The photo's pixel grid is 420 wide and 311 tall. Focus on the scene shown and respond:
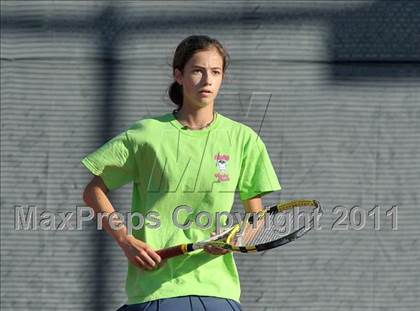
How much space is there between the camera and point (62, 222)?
184 inches

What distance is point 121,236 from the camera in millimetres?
3297

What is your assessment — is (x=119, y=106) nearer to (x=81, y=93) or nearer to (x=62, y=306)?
(x=81, y=93)

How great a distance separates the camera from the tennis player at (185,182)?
10.6 feet

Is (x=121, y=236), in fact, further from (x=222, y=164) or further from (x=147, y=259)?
(x=222, y=164)

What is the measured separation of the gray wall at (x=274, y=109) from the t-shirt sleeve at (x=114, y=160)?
4.04 ft

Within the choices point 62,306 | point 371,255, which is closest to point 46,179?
point 62,306

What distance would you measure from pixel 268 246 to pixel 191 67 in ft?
2.05

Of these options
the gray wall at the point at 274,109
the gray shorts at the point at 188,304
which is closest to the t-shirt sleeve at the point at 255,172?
the gray shorts at the point at 188,304

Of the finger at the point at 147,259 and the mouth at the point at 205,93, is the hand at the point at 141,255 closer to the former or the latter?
the finger at the point at 147,259

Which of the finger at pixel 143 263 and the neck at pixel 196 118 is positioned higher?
the neck at pixel 196 118

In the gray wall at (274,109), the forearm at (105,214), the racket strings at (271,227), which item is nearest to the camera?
the forearm at (105,214)

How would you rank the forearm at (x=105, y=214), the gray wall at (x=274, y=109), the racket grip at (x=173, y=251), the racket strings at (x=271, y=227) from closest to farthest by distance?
the racket grip at (x=173, y=251) → the forearm at (x=105, y=214) → the racket strings at (x=271, y=227) → the gray wall at (x=274, y=109)

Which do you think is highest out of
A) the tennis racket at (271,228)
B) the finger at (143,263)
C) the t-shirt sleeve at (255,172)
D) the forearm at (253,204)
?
the t-shirt sleeve at (255,172)

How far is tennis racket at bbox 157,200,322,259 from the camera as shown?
10.9 ft
